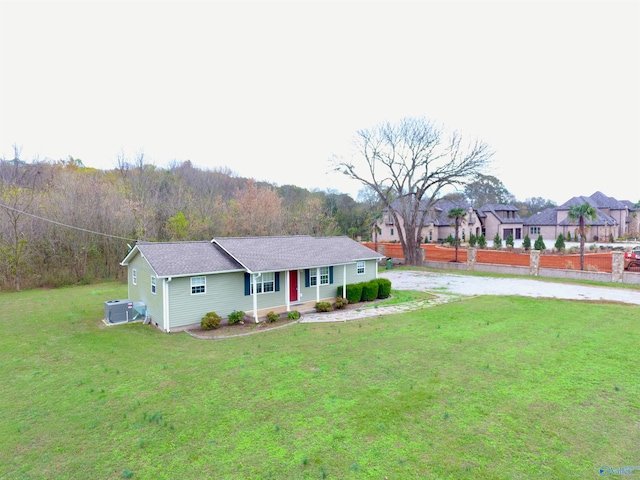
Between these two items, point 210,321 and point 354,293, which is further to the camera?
point 354,293

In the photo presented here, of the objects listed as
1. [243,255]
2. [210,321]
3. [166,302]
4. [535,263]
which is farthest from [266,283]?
[535,263]

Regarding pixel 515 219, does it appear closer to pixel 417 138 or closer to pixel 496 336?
pixel 417 138

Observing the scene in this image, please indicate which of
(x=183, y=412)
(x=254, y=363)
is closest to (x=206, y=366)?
(x=254, y=363)

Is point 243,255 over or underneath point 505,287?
over

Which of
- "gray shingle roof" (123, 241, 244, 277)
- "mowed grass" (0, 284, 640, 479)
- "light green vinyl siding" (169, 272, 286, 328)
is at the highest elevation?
"gray shingle roof" (123, 241, 244, 277)

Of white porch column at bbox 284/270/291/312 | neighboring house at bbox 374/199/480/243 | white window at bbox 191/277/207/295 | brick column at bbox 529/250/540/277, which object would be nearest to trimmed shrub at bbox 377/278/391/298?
white porch column at bbox 284/270/291/312

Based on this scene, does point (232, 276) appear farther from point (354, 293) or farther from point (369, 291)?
point (369, 291)

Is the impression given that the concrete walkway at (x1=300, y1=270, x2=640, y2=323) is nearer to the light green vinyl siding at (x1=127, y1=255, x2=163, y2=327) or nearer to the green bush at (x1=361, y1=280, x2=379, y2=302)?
the green bush at (x1=361, y1=280, x2=379, y2=302)

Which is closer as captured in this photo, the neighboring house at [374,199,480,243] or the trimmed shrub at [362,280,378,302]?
the trimmed shrub at [362,280,378,302]
